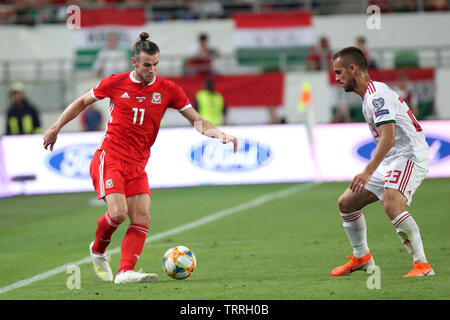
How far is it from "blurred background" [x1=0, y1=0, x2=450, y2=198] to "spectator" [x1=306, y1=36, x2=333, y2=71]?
0.10ft

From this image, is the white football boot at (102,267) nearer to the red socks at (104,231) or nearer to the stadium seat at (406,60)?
the red socks at (104,231)

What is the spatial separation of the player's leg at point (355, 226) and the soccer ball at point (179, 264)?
130cm

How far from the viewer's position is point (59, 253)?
10.6m

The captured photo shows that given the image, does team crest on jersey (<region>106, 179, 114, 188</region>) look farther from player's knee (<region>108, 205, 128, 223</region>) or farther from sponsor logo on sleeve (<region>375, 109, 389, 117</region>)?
sponsor logo on sleeve (<region>375, 109, 389, 117</region>)

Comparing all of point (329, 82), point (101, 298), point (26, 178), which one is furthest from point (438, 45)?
point (101, 298)

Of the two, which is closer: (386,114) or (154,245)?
(386,114)

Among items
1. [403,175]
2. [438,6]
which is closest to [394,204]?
[403,175]

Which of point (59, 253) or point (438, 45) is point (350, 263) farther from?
point (438, 45)

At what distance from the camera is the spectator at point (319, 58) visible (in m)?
24.0

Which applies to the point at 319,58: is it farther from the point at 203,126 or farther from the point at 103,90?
the point at 103,90

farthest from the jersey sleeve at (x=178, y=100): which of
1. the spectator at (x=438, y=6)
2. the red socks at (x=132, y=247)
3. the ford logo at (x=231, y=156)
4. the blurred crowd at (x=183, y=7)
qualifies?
the spectator at (x=438, y=6)

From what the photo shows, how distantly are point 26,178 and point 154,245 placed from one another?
783cm

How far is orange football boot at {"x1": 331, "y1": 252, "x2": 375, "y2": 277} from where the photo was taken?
8016mm

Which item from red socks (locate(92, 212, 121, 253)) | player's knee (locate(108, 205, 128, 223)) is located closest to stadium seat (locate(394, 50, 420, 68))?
red socks (locate(92, 212, 121, 253))
